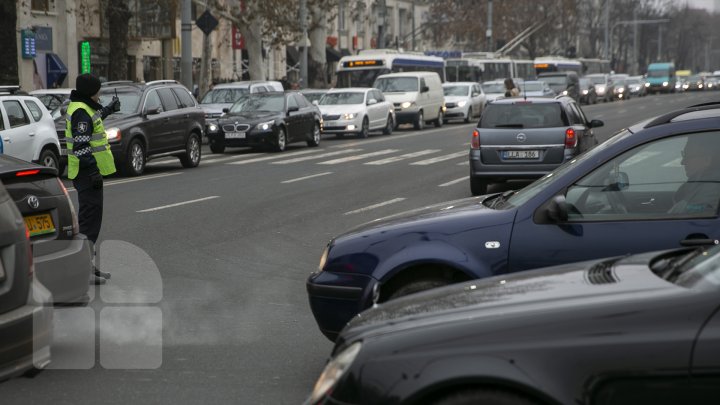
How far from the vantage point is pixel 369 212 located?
15.9m

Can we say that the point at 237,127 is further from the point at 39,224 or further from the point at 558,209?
the point at 558,209

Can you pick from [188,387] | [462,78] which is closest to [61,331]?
[188,387]

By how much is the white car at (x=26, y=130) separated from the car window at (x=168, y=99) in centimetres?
318

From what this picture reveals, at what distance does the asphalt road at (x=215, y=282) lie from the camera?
22.0 ft

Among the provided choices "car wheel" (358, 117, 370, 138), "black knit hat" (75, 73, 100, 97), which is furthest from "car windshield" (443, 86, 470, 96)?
"black knit hat" (75, 73, 100, 97)

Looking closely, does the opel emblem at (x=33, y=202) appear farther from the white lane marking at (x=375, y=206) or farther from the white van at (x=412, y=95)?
the white van at (x=412, y=95)

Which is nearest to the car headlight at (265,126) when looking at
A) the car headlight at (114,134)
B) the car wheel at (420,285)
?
the car headlight at (114,134)

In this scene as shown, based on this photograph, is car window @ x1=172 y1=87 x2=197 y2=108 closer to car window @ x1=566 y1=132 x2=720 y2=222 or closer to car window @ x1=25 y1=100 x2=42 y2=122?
car window @ x1=25 y1=100 x2=42 y2=122

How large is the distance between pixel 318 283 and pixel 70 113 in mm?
4614

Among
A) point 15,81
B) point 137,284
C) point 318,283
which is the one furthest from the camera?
→ point 15,81

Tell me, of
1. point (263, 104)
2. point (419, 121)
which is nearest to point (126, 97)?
point (263, 104)

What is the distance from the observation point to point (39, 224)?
25.8ft

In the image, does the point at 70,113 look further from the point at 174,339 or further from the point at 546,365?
the point at 546,365

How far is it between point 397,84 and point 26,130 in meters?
23.0
